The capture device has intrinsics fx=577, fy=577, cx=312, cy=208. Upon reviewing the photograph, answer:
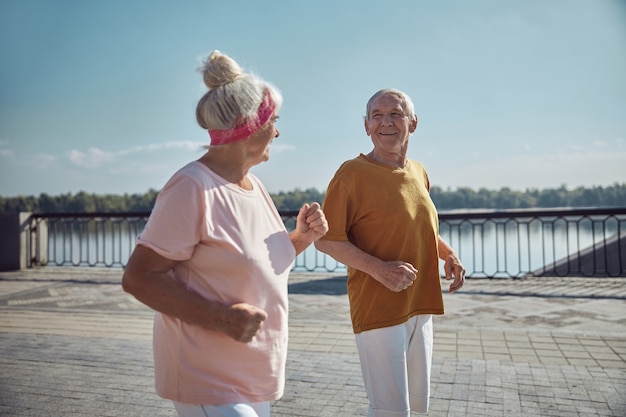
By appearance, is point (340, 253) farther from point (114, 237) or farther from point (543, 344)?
point (114, 237)

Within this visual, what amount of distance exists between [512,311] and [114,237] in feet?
30.9

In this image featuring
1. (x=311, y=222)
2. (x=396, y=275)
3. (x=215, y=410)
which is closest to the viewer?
(x=215, y=410)

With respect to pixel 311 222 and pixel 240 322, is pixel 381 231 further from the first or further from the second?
pixel 240 322

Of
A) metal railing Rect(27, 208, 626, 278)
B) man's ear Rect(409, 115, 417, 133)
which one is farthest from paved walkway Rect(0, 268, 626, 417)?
man's ear Rect(409, 115, 417, 133)

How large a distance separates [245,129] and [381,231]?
3.35ft

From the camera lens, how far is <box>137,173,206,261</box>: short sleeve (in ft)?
5.23

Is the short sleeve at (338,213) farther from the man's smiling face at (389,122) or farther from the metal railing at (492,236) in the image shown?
the metal railing at (492,236)

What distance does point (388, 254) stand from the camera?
256 centimetres

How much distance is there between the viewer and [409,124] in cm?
271

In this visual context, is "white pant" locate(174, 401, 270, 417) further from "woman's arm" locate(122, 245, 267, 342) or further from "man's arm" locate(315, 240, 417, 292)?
"man's arm" locate(315, 240, 417, 292)

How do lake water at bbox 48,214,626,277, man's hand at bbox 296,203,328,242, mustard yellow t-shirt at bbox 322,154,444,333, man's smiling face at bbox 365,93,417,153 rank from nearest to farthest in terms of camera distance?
man's hand at bbox 296,203,328,242 → mustard yellow t-shirt at bbox 322,154,444,333 → man's smiling face at bbox 365,93,417,153 → lake water at bbox 48,214,626,277

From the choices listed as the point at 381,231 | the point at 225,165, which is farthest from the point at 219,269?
the point at 381,231

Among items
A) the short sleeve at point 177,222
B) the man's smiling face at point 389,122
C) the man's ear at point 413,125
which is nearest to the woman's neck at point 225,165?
the short sleeve at point 177,222

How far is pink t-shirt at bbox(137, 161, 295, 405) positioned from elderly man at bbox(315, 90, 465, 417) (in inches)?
31.4
